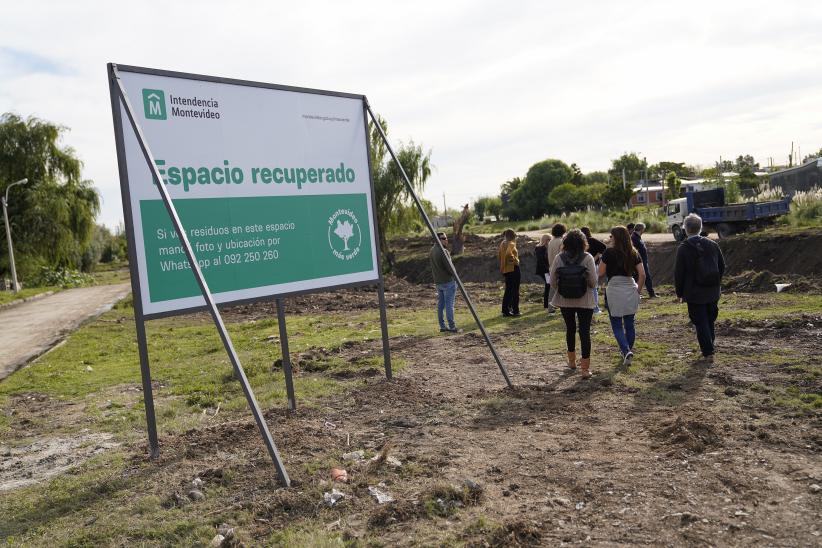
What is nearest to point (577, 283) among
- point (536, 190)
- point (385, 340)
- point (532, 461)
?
point (385, 340)

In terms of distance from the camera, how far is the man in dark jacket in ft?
27.1

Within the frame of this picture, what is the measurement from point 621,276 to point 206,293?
5255 millimetres

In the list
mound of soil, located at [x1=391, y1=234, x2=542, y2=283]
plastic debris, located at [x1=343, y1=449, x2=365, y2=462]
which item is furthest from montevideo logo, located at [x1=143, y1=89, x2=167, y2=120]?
mound of soil, located at [x1=391, y1=234, x2=542, y2=283]

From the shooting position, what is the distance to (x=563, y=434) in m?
5.90

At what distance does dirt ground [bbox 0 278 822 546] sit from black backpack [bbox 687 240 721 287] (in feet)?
3.25

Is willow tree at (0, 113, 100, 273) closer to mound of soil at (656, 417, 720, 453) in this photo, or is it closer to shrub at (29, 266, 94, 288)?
shrub at (29, 266, 94, 288)

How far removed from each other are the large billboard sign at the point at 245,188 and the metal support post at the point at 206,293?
25 cm

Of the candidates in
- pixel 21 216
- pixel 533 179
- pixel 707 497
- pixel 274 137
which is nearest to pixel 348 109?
pixel 274 137

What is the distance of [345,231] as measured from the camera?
814cm

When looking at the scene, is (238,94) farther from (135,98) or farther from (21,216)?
(21,216)

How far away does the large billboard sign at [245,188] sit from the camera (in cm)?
620

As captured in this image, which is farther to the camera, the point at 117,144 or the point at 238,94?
the point at 238,94

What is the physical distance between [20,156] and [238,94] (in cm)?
4494

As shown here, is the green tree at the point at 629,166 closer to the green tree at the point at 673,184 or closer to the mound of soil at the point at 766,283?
the green tree at the point at 673,184
